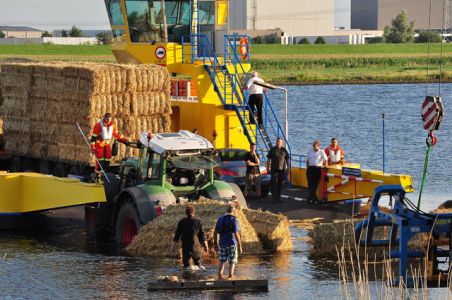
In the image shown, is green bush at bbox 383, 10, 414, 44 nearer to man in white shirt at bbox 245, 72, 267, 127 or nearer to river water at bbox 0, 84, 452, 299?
river water at bbox 0, 84, 452, 299

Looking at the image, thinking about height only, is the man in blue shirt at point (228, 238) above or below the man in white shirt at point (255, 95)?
below

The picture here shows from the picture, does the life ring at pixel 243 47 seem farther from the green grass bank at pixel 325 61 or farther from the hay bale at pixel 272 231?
the green grass bank at pixel 325 61

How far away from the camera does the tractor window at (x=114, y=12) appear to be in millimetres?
37094

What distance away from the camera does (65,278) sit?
68.6 ft

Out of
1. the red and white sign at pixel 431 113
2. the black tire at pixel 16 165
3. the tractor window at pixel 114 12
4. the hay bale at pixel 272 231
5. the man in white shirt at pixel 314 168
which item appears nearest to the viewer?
the red and white sign at pixel 431 113

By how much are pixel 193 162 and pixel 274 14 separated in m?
172

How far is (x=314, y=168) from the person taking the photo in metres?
29.0

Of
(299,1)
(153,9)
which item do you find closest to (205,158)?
(153,9)

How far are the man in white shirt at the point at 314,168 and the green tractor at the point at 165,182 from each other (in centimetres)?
513

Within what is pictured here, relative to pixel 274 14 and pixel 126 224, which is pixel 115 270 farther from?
pixel 274 14

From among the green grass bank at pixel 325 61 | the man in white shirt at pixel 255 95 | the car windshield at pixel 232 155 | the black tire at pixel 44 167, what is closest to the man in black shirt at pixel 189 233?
the car windshield at pixel 232 155

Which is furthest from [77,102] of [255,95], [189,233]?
[189,233]

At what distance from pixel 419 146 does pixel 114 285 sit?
33513mm

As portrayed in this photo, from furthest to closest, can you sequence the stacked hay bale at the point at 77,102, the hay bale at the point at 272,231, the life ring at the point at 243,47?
1. the life ring at the point at 243,47
2. the stacked hay bale at the point at 77,102
3. the hay bale at the point at 272,231
